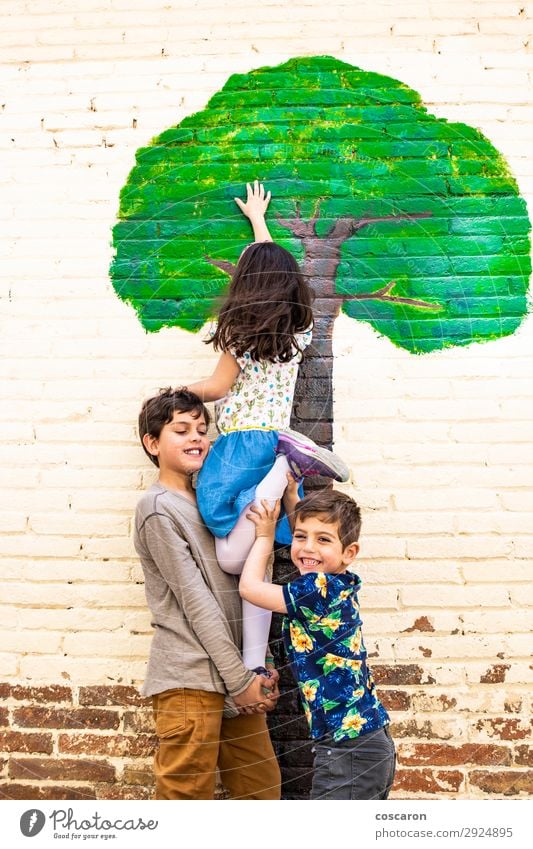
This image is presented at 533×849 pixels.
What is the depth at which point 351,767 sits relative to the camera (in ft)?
6.98

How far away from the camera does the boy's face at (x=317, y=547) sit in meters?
2.26

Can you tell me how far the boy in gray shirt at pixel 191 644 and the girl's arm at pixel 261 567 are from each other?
0.16 metres

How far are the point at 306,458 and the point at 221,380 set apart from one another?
37 cm

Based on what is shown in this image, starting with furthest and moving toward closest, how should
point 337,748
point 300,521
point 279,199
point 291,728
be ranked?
point 279,199, point 291,728, point 300,521, point 337,748

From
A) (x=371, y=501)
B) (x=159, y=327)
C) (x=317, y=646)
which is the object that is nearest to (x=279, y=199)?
(x=159, y=327)

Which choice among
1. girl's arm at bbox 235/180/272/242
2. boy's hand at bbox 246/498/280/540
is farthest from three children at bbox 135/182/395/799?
girl's arm at bbox 235/180/272/242

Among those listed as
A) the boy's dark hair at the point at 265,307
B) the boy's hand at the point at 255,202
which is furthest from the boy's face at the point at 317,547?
the boy's hand at the point at 255,202

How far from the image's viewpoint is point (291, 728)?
2719 millimetres

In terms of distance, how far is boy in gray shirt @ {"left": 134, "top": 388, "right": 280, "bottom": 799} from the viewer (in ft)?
7.73

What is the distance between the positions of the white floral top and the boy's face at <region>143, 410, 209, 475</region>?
9cm

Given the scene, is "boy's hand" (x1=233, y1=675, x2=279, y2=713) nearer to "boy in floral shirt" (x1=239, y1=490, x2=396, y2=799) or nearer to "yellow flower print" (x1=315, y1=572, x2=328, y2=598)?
"boy in floral shirt" (x1=239, y1=490, x2=396, y2=799)

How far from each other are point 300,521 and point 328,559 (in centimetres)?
13

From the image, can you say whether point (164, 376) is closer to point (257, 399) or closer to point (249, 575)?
point (257, 399)
